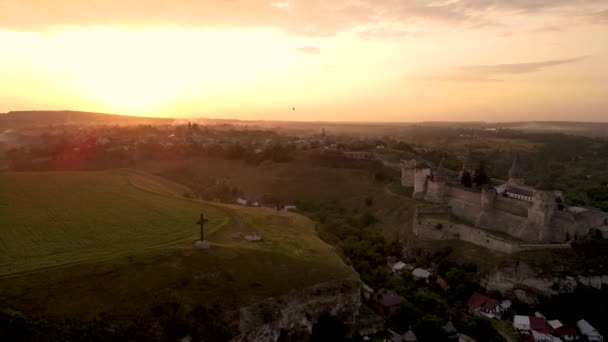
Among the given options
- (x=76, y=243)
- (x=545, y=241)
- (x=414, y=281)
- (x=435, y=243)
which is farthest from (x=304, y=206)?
(x=76, y=243)

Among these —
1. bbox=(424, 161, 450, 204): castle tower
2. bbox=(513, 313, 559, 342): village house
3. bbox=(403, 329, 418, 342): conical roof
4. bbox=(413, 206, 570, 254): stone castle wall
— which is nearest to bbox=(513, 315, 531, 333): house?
bbox=(513, 313, 559, 342): village house

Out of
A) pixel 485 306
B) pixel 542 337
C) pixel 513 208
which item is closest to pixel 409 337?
pixel 485 306

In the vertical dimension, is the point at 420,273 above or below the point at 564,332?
above

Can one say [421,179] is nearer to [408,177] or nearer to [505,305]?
[408,177]

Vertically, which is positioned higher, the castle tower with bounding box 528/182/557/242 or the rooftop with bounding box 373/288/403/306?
the castle tower with bounding box 528/182/557/242

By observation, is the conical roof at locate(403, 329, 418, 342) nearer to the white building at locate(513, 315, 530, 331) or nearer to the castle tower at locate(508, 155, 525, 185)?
the white building at locate(513, 315, 530, 331)

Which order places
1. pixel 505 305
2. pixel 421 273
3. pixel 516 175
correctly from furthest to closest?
pixel 516 175
pixel 421 273
pixel 505 305

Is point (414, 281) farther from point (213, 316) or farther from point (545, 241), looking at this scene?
point (213, 316)
